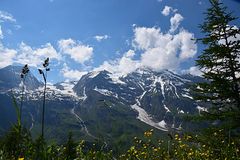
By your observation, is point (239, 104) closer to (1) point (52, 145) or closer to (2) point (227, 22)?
(2) point (227, 22)

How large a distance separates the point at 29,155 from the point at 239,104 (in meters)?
18.8

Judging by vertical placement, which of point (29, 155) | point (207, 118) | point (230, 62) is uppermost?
point (230, 62)

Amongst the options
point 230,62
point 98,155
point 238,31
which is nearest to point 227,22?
point 238,31

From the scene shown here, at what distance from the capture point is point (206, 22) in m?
21.5

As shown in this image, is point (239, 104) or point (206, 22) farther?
point (206, 22)

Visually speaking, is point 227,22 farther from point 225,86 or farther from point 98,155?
point 98,155

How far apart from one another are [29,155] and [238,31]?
2069 centimetres

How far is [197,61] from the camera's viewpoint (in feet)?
67.7

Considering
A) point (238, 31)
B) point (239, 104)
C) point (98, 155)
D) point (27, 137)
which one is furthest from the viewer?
point (238, 31)

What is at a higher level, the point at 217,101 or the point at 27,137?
the point at 217,101

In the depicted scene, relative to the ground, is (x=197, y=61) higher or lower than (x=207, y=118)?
higher

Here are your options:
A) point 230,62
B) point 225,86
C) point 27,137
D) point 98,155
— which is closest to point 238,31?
point 230,62

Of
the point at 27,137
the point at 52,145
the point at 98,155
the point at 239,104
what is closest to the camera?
the point at 27,137

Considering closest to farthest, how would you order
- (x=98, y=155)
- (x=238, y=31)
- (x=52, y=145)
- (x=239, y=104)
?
(x=52, y=145), (x=98, y=155), (x=239, y=104), (x=238, y=31)
